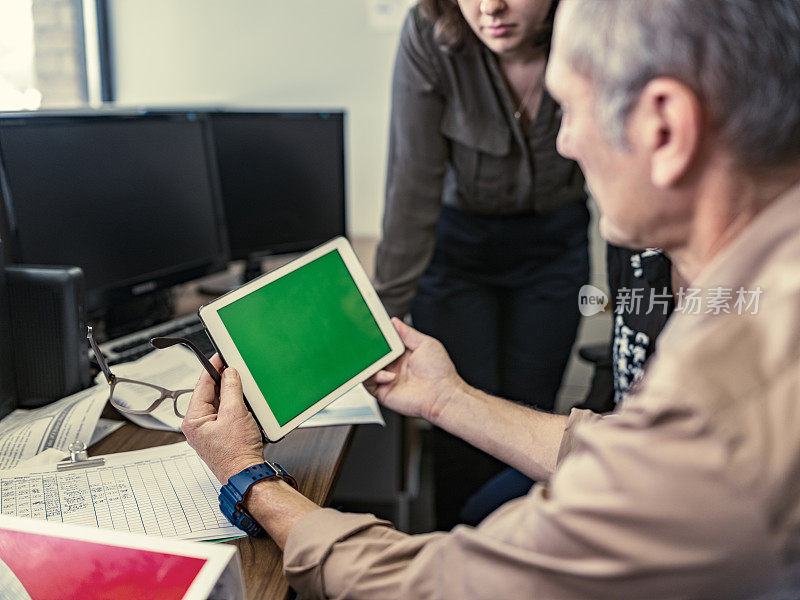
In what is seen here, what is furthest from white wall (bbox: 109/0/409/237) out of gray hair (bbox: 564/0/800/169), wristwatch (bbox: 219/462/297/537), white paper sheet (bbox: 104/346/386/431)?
gray hair (bbox: 564/0/800/169)

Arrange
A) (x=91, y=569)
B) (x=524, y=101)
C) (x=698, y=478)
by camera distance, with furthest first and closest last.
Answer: (x=524, y=101)
(x=91, y=569)
(x=698, y=478)

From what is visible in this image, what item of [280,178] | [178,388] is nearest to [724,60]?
[178,388]

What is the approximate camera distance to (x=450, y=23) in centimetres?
144

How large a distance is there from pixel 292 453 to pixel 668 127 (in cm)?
65

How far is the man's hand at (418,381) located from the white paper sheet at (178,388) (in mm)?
41

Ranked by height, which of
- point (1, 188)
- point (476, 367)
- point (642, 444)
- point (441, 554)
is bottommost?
point (476, 367)

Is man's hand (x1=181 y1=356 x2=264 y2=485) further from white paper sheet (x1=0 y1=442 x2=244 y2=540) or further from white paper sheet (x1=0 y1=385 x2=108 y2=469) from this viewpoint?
white paper sheet (x1=0 y1=385 x2=108 y2=469)

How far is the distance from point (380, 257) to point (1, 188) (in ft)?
2.42

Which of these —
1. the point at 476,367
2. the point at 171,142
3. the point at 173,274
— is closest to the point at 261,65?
the point at 171,142

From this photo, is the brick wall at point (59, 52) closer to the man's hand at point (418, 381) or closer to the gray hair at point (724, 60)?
the man's hand at point (418, 381)

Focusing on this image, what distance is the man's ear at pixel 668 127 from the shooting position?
1.78 ft

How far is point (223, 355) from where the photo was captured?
35.4 inches

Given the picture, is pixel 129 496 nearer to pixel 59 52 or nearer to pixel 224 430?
pixel 224 430

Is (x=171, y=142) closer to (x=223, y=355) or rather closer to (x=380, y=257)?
(x=380, y=257)
